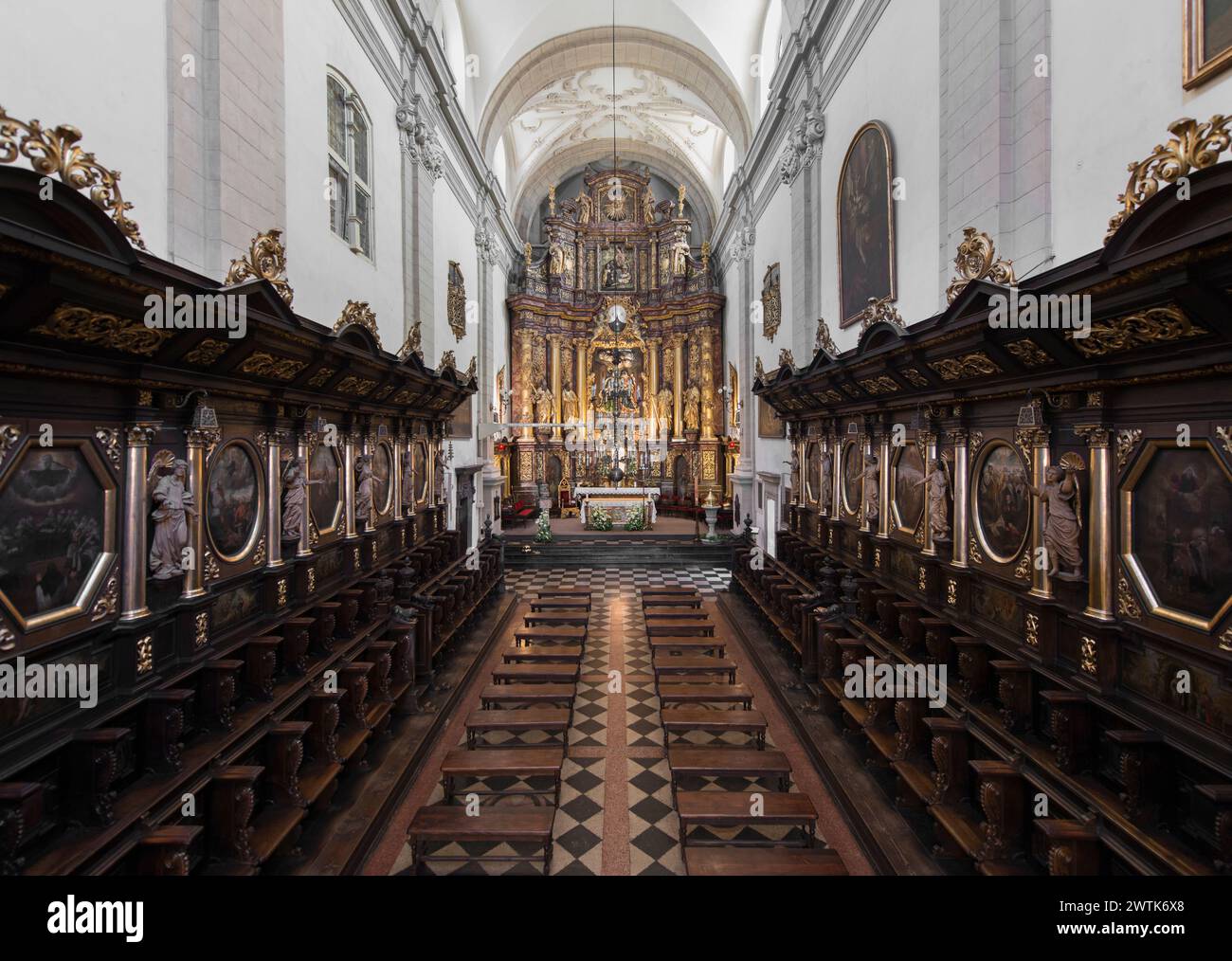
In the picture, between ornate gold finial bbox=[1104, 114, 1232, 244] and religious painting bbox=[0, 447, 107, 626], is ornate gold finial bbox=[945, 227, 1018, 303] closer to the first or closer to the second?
ornate gold finial bbox=[1104, 114, 1232, 244]

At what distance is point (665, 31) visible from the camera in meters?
16.0

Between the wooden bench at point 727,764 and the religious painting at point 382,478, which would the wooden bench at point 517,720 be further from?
the religious painting at point 382,478

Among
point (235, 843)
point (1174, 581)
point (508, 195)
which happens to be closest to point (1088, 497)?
point (1174, 581)

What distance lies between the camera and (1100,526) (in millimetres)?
4340

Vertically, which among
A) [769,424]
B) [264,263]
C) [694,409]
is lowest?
[769,424]

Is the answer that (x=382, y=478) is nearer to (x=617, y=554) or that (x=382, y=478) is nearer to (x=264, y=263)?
(x=264, y=263)

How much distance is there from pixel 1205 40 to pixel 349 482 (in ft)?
29.5

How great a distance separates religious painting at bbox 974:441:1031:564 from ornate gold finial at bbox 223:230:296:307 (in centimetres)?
682

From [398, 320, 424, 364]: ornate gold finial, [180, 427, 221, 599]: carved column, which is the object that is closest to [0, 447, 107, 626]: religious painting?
[180, 427, 221, 599]: carved column

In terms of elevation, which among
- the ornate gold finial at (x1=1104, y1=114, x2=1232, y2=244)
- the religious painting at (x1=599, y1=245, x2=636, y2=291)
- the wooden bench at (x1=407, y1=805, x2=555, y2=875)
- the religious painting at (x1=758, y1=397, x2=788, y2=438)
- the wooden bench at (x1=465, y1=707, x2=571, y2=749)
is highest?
the religious painting at (x1=599, y1=245, x2=636, y2=291)

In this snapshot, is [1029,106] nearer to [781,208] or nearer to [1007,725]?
[1007,725]

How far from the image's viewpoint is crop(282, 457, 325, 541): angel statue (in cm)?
661

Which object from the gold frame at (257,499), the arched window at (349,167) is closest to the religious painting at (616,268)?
the arched window at (349,167)

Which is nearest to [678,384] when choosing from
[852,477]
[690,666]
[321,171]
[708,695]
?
[852,477]
